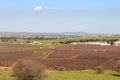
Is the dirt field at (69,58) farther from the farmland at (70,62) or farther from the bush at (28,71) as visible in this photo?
the bush at (28,71)

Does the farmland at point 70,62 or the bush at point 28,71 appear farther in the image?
the farmland at point 70,62

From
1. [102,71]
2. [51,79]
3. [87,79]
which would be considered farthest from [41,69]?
[102,71]

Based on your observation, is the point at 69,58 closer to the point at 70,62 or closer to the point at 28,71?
the point at 70,62

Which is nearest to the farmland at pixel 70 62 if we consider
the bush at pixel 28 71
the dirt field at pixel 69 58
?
the dirt field at pixel 69 58

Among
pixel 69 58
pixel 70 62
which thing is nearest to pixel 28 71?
pixel 70 62

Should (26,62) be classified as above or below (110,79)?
above

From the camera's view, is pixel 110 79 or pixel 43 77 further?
pixel 110 79

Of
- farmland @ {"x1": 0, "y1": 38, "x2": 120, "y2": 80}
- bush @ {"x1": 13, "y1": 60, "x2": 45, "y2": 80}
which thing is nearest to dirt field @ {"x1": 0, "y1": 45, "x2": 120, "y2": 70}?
farmland @ {"x1": 0, "y1": 38, "x2": 120, "y2": 80}

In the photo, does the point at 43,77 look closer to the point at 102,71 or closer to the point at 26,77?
the point at 26,77
